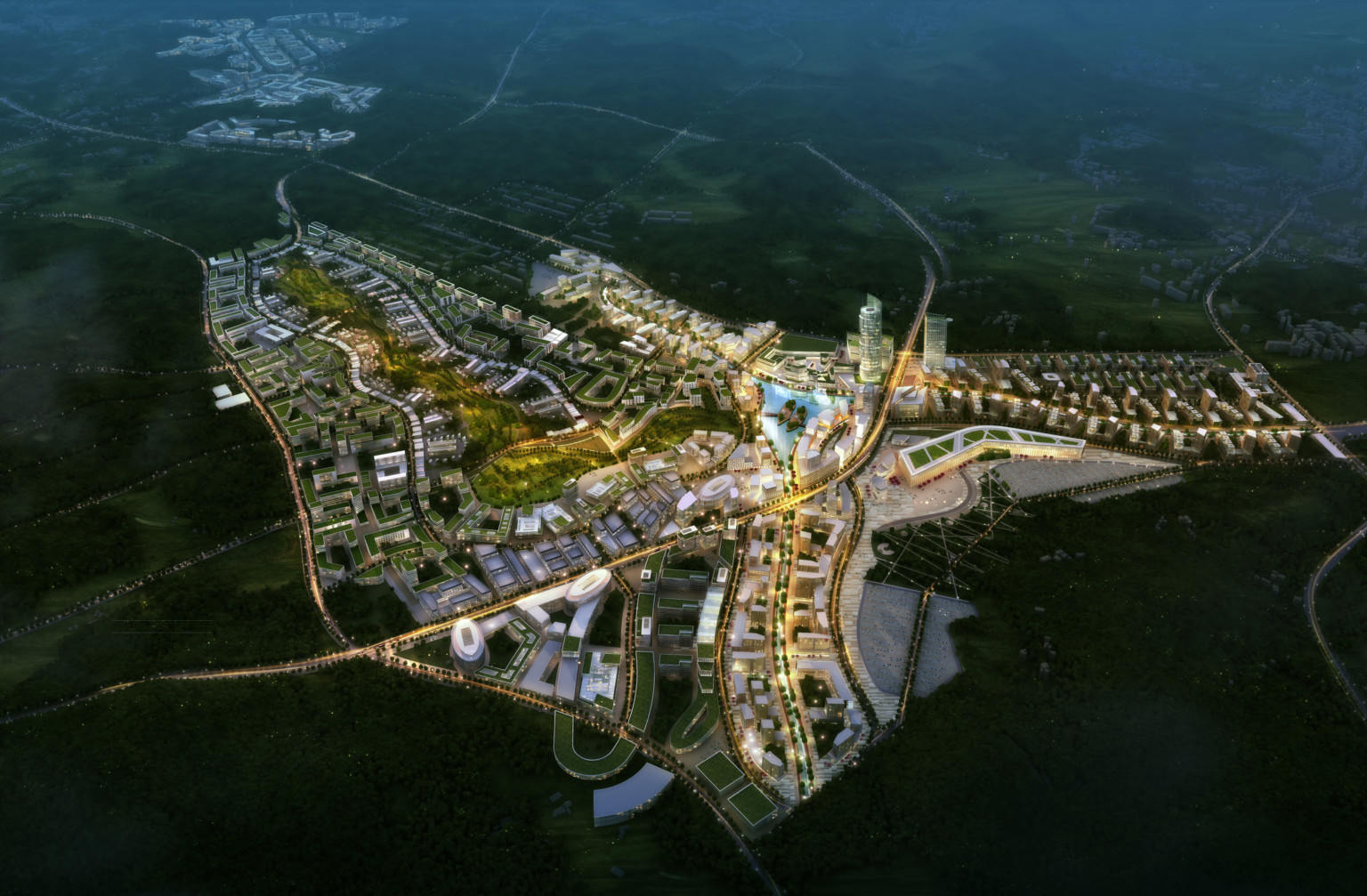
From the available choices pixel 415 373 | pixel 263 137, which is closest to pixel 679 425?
pixel 415 373

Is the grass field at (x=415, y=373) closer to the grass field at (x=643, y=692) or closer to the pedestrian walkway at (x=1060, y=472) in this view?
the grass field at (x=643, y=692)

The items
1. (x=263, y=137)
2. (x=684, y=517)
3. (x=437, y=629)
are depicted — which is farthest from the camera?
(x=263, y=137)

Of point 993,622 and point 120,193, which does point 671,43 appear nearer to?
point 120,193

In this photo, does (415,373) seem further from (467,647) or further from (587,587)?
(467,647)

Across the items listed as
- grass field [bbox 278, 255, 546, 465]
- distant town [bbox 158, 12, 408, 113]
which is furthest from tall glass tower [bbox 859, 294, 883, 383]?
distant town [bbox 158, 12, 408, 113]

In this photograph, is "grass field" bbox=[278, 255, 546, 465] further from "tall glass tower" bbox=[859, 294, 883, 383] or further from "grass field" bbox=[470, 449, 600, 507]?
"tall glass tower" bbox=[859, 294, 883, 383]

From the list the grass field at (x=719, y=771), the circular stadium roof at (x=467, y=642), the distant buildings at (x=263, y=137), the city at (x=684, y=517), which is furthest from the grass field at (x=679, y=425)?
the distant buildings at (x=263, y=137)
